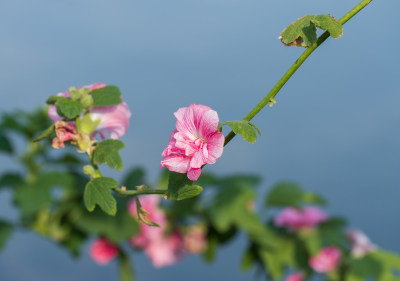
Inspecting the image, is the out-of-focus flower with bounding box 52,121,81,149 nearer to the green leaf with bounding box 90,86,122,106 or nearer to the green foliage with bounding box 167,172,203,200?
the green leaf with bounding box 90,86,122,106

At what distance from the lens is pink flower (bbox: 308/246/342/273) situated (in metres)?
1.87

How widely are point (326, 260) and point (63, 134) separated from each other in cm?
148

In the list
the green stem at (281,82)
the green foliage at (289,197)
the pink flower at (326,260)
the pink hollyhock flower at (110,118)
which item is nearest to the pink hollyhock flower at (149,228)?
the green foliage at (289,197)

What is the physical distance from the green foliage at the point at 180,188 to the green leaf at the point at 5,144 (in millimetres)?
→ 1701

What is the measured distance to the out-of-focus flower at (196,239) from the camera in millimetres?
2035

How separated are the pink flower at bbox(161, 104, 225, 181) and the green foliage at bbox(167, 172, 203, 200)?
0.01 meters

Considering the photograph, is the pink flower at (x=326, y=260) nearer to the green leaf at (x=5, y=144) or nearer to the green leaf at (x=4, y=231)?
the green leaf at (x=4, y=231)

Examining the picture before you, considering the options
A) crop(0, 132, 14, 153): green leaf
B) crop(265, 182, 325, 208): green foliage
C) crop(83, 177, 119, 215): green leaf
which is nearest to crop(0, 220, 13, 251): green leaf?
crop(0, 132, 14, 153): green leaf

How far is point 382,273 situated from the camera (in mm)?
1773

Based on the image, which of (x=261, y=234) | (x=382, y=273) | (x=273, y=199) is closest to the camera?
(x=382, y=273)

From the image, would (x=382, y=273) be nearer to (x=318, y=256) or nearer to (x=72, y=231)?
(x=318, y=256)

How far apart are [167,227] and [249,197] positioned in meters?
0.39

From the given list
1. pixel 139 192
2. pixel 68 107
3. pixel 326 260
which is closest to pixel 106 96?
pixel 68 107

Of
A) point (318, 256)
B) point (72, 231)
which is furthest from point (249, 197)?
point (72, 231)
